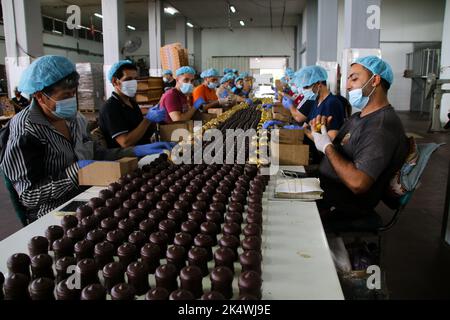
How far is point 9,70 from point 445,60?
11.0 m

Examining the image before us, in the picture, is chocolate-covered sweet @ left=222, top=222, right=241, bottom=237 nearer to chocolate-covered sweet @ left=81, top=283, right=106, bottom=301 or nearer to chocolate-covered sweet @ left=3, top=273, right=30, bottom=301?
chocolate-covered sweet @ left=81, top=283, right=106, bottom=301

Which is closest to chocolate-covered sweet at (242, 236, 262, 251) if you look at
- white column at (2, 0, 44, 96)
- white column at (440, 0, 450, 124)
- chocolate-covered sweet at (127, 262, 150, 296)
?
chocolate-covered sweet at (127, 262, 150, 296)

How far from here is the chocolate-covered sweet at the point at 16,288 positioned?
3.12 feet

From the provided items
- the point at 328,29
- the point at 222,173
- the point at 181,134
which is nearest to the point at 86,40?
the point at 328,29

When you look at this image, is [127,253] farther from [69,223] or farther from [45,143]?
[45,143]

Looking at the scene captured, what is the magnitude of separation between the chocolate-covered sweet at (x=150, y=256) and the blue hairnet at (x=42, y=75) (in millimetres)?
1330

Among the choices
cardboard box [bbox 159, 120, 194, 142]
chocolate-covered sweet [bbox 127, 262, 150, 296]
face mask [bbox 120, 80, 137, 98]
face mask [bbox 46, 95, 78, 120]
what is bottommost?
chocolate-covered sweet [bbox 127, 262, 150, 296]

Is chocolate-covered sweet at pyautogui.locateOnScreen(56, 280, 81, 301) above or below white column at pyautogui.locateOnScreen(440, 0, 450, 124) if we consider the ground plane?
below

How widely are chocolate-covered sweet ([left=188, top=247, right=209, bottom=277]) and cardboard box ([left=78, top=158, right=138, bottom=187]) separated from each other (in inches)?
41.4

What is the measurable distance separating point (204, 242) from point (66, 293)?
1.37 feet

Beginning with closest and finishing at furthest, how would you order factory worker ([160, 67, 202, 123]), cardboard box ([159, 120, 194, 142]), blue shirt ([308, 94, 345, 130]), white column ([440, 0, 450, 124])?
blue shirt ([308, 94, 345, 130])
cardboard box ([159, 120, 194, 142])
factory worker ([160, 67, 202, 123])
white column ([440, 0, 450, 124])

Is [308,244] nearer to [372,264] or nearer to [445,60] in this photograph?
[372,264]

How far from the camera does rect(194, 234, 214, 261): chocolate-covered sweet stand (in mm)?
1188

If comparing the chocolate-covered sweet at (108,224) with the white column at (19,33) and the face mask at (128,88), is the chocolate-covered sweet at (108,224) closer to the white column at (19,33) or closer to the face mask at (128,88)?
the face mask at (128,88)
